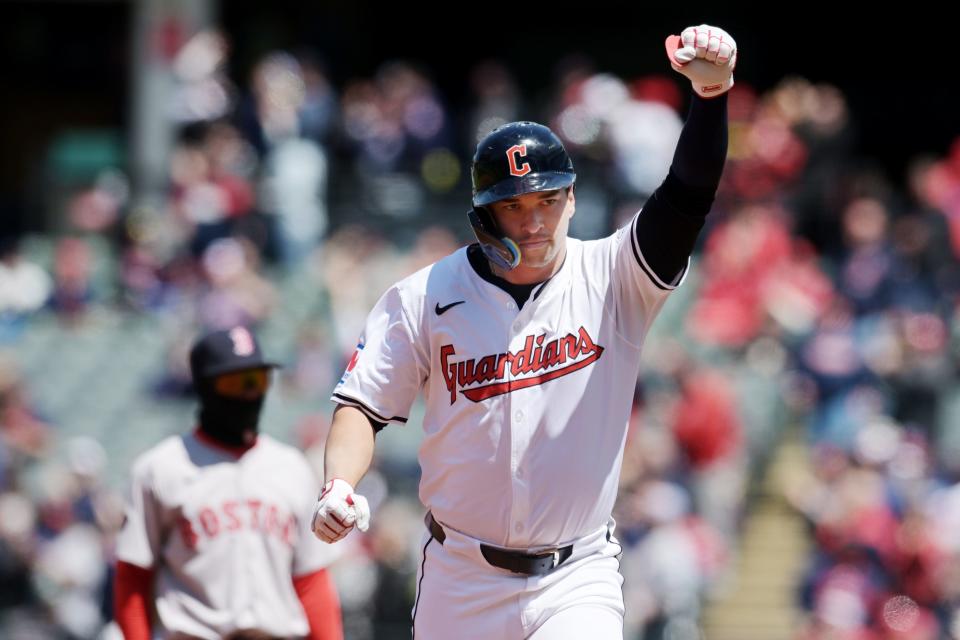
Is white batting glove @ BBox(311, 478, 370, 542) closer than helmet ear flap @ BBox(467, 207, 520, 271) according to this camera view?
Yes

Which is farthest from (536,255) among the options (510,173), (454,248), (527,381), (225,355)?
(454,248)

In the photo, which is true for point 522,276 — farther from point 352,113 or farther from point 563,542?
point 352,113

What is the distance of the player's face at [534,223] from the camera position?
4.34 meters

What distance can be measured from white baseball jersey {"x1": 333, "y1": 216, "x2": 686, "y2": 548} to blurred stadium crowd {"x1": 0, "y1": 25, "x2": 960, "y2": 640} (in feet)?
9.74

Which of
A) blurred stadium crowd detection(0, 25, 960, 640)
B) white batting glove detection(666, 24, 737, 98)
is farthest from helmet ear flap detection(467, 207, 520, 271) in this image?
blurred stadium crowd detection(0, 25, 960, 640)

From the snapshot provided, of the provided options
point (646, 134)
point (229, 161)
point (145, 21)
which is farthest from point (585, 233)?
point (145, 21)

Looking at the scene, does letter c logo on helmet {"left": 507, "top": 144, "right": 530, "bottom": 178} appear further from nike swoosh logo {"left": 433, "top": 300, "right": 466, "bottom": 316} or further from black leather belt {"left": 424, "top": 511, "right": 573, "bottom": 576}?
black leather belt {"left": 424, "top": 511, "right": 573, "bottom": 576}

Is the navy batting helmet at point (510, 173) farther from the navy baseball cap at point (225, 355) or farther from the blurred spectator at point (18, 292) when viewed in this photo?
the blurred spectator at point (18, 292)

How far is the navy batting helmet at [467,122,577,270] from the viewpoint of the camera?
14.1ft

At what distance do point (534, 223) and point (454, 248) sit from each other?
364 inches

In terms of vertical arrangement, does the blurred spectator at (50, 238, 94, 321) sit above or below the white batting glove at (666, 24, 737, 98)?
below

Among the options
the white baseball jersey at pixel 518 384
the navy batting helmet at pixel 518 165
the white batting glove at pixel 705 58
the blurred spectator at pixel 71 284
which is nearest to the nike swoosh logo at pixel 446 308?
the white baseball jersey at pixel 518 384

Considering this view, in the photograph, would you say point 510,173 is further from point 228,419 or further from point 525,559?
point 228,419

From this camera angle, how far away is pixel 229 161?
1594 cm
